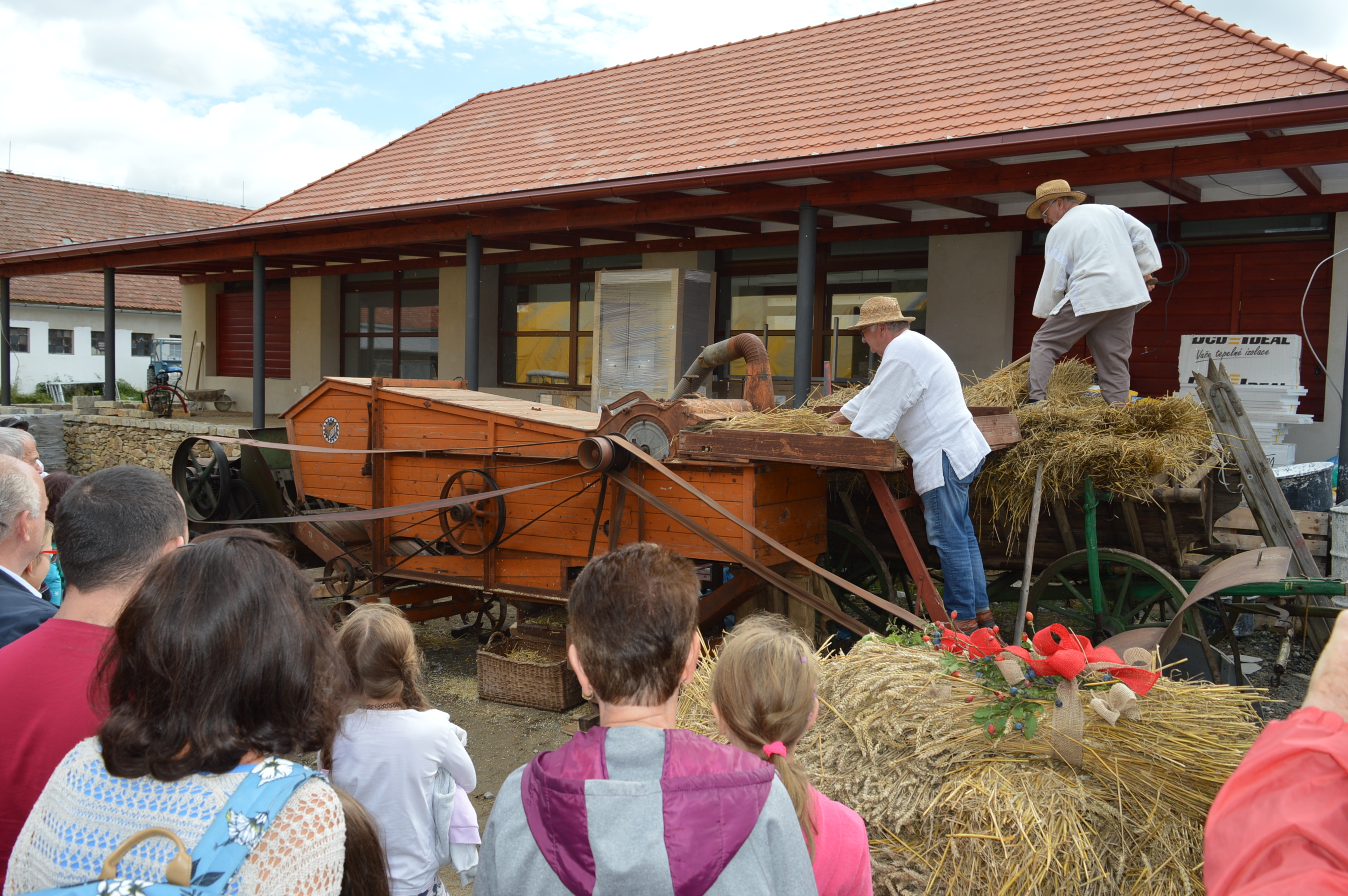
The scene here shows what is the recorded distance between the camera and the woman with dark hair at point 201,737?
1269 mm

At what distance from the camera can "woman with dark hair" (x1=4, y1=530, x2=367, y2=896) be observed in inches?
49.9

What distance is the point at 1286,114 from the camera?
19.1ft

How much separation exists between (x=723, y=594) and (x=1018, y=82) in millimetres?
6210

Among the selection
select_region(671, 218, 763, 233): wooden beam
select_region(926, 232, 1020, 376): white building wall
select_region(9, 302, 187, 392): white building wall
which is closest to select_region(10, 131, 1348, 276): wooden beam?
select_region(671, 218, 763, 233): wooden beam

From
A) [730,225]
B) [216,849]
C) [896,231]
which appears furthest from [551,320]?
[216,849]

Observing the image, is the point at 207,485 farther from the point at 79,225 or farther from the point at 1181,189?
the point at 79,225

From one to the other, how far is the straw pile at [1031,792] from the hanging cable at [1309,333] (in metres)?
6.09

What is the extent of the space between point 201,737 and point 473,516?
181 inches

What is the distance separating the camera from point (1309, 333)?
25.8 feet

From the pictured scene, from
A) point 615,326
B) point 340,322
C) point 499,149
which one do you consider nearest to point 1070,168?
point 615,326

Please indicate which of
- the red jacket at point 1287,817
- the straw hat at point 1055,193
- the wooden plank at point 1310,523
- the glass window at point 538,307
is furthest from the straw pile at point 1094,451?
the glass window at point 538,307

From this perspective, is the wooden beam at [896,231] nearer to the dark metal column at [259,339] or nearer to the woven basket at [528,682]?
the dark metal column at [259,339]

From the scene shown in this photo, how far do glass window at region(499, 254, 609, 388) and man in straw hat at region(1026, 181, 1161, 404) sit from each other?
6936 millimetres

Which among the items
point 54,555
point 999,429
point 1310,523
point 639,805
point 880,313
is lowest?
point 1310,523
